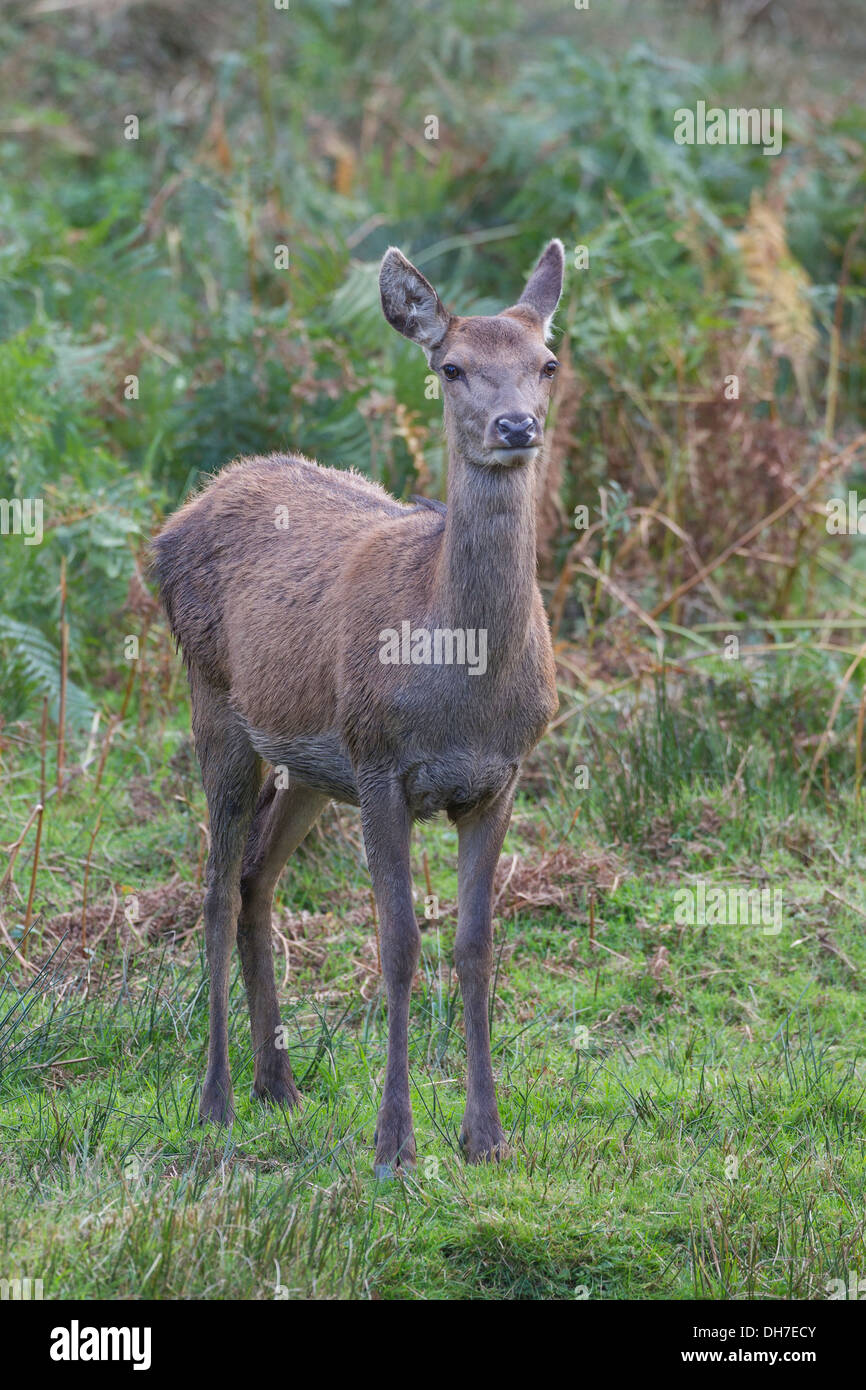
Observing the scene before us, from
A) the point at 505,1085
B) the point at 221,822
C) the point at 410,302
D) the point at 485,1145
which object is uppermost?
the point at 410,302

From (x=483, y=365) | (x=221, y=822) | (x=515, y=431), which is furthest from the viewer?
(x=221, y=822)

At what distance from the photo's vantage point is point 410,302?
17.2 feet

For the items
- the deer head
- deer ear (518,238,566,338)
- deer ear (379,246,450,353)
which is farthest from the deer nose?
deer ear (518,238,566,338)

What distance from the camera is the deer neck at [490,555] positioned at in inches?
199

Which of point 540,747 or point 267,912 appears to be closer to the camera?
point 267,912

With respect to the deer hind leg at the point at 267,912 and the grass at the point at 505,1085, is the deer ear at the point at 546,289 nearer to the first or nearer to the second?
the deer hind leg at the point at 267,912

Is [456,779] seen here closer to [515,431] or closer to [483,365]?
[515,431]

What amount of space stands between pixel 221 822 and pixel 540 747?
7.89 feet

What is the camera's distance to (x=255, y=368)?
9188mm

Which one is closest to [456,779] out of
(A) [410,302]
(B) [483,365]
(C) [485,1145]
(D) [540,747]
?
(C) [485,1145]

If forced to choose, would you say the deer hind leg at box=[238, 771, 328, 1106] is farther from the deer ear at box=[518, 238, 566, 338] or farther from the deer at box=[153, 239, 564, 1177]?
the deer ear at box=[518, 238, 566, 338]

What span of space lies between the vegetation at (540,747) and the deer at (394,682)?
375mm

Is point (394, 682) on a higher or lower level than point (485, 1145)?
higher
